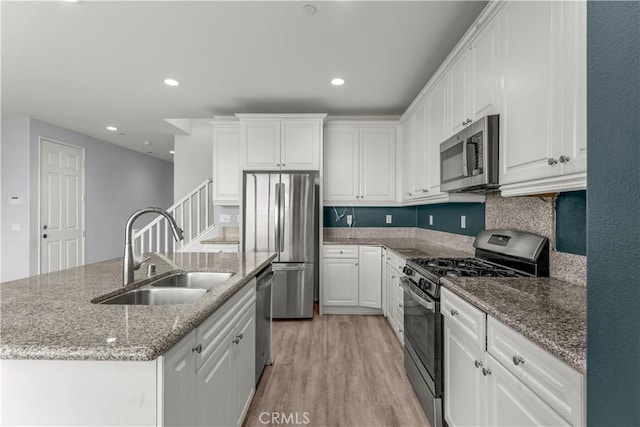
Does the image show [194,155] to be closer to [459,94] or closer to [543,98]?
[459,94]

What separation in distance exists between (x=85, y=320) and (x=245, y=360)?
98cm

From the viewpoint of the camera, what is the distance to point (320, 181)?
3.86 metres

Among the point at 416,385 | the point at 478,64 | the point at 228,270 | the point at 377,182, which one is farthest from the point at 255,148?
the point at 416,385

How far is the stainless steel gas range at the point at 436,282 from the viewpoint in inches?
69.3

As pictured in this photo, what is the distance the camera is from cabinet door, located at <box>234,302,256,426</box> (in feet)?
5.35

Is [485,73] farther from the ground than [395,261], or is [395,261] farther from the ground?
[485,73]

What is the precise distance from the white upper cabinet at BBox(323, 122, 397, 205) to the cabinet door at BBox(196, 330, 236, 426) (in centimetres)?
290

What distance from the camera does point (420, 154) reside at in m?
3.23

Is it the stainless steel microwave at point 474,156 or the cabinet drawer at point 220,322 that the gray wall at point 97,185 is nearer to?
the cabinet drawer at point 220,322

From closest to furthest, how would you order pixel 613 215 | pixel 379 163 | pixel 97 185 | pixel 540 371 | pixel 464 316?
pixel 613 215
pixel 540 371
pixel 464 316
pixel 379 163
pixel 97 185

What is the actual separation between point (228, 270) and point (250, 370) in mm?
625

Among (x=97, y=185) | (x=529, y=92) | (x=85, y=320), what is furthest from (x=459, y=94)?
(x=97, y=185)

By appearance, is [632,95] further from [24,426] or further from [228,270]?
[228,270]

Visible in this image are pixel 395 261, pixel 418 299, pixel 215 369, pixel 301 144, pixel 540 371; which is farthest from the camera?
pixel 301 144
